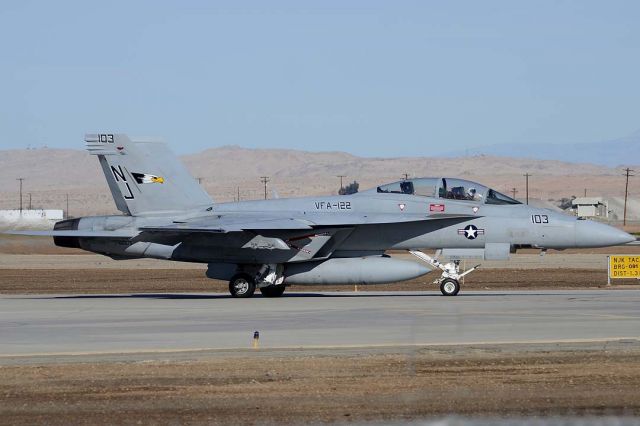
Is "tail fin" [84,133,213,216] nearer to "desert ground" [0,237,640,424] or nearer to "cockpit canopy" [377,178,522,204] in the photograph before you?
"cockpit canopy" [377,178,522,204]

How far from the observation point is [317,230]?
2711 cm

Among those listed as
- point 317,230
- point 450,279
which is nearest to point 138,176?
point 317,230

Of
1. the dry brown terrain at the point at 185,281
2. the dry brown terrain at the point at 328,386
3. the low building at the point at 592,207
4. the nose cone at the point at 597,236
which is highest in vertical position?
the low building at the point at 592,207

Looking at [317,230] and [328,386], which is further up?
[317,230]

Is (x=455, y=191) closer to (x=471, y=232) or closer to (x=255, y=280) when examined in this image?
(x=471, y=232)

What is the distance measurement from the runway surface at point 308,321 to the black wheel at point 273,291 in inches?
32.0

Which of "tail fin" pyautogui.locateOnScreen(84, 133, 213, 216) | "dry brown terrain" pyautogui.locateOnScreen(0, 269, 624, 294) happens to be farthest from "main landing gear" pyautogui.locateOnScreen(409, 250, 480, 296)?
"tail fin" pyautogui.locateOnScreen(84, 133, 213, 216)

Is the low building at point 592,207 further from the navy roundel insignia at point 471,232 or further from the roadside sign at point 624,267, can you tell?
the navy roundel insignia at point 471,232

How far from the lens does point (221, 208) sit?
28.6m

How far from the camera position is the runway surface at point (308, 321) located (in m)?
16.8

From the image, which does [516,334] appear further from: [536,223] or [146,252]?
[146,252]

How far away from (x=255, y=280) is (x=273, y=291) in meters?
0.92

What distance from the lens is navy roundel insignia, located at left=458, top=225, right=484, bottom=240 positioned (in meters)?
26.9

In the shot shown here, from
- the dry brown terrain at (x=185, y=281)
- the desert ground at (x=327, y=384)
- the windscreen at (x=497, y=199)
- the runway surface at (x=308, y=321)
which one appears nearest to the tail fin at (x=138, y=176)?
the runway surface at (x=308, y=321)
